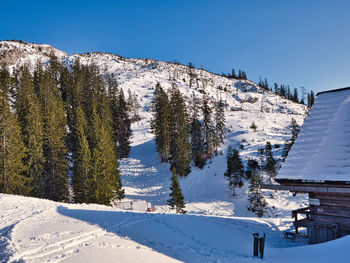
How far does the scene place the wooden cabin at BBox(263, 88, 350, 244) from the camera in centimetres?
883

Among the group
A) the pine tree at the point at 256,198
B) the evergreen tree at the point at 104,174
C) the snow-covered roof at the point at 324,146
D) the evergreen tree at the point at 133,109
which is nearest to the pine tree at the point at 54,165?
the evergreen tree at the point at 104,174

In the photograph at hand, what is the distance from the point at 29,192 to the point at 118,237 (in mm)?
22068

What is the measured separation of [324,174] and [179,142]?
31561 millimetres

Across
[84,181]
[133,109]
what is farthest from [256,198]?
[133,109]

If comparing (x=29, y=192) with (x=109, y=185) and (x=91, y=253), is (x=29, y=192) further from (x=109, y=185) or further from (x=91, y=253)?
(x=91, y=253)

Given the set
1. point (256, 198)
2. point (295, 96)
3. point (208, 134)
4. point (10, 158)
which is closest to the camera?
point (10, 158)

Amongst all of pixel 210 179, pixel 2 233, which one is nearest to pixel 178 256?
pixel 2 233

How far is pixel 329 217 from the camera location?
31.0 ft

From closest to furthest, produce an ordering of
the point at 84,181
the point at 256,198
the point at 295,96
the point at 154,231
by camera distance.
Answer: the point at 154,231
the point at 84,181
the point at 256,198
the point at 295,96

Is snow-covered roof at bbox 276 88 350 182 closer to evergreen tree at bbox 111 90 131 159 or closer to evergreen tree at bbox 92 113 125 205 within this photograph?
evergreen tree at bbox 92 113 125 205

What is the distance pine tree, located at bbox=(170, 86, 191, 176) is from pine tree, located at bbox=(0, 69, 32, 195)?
21.8 meters

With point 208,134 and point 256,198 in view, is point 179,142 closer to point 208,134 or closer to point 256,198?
point 208,134

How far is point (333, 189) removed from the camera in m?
8.63

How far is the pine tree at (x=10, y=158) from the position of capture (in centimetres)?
2441
